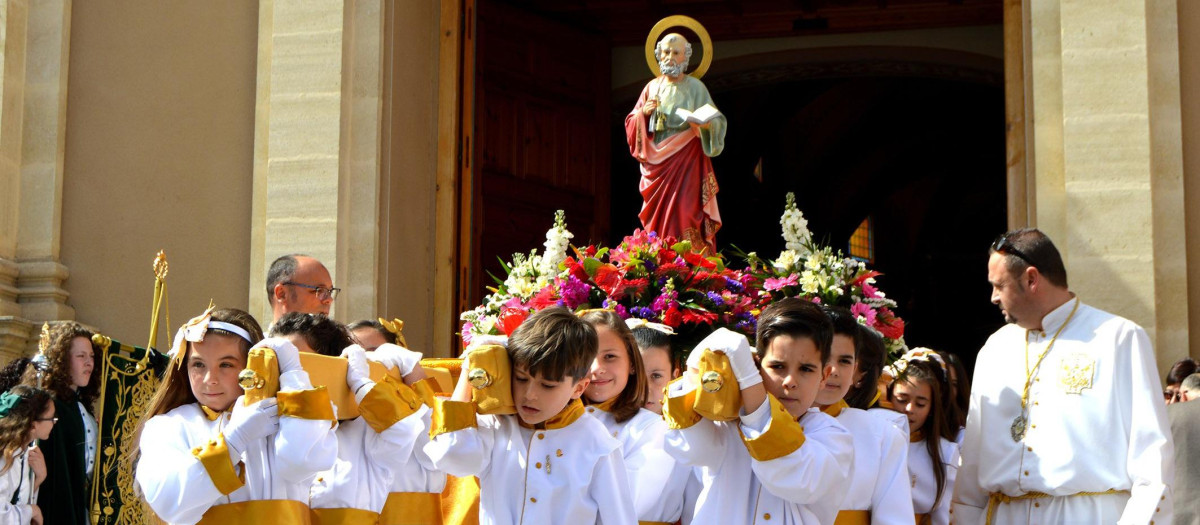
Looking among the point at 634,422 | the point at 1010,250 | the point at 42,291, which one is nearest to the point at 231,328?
the point at 634,422

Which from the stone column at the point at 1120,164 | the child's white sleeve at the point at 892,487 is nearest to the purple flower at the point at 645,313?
the child's white sleeve at the point at 892,487

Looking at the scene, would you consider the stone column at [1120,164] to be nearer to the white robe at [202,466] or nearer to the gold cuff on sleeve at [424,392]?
the gold cuff on sleeve at [424,392]

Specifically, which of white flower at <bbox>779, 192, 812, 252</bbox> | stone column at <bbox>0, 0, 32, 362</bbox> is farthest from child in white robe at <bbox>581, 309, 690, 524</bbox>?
stone column at <bbox>0, 0, 32, 362</bbox>

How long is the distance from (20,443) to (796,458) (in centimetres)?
375

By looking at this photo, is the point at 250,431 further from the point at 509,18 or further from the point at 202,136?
the point at 509,18

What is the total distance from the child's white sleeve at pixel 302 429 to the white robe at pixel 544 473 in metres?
0.31

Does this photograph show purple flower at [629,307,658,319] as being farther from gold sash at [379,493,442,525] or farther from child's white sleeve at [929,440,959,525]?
gold sash at [379,493,442,525]

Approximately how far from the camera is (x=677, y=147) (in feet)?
28.4

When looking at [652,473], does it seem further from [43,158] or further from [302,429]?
[43,158]

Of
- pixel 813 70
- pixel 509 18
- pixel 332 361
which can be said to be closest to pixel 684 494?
pixel 332 361

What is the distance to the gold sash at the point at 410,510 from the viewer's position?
5.41m

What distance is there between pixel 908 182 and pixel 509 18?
35.8 feet

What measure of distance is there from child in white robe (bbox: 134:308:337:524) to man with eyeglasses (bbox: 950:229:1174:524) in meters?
2.29

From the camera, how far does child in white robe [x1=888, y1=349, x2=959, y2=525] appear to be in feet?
19.7
